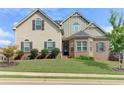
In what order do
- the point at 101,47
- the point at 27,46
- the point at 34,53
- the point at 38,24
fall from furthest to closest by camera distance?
the point at 38,24 → the point at 101,47 → the point at 34,53 → the point at 27,46

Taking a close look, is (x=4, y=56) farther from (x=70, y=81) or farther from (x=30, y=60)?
(x=70, y=81)

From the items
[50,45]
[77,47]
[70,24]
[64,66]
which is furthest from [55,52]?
[77,47]

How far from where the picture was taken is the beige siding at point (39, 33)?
18375 millimetres

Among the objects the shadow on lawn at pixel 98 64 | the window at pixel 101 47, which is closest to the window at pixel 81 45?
the window at pixel 101 47

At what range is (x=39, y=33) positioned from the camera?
62.1 ft

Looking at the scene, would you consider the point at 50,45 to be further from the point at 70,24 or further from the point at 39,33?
the point at 70,24

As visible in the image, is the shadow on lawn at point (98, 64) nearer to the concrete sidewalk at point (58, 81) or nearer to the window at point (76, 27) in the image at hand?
the concrete sidewalk at point (58, 81)

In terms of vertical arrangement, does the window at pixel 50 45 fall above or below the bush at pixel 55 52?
above

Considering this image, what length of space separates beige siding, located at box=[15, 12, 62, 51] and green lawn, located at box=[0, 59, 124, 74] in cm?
138

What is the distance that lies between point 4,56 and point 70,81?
11.9ft

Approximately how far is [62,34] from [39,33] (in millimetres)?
1385

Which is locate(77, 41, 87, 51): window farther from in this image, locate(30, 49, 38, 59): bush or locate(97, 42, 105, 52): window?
locate(30, 49, 38, 59): bush

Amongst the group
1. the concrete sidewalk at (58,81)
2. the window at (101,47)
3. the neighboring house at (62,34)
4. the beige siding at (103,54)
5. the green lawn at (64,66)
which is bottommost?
the concrete sidewalk at (58,81)
